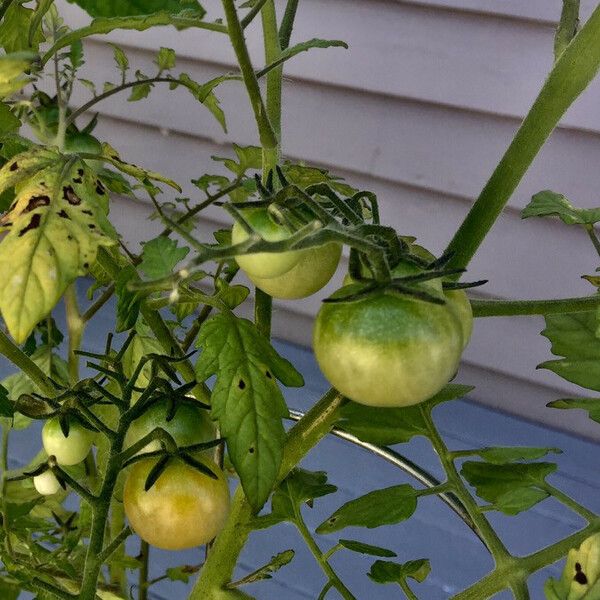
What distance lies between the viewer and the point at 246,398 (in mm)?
315

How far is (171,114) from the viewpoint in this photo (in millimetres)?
1270

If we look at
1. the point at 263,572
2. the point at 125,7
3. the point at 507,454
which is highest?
the point at 125,7

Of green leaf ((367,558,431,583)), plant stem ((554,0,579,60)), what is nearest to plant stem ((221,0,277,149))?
plant stem ((554,0,579,60))

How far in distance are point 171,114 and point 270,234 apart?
42.5 inches

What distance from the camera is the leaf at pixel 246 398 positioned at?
31cm

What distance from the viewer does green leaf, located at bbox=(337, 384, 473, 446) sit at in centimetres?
38

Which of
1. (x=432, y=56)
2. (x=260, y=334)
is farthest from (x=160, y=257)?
(x=432, y=56)

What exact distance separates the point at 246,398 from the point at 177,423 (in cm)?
5

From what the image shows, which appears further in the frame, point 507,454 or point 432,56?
point 432,56

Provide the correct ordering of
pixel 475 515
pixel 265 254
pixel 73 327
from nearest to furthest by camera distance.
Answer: pixel 265 254
pixel 475 515
pixel 73 327

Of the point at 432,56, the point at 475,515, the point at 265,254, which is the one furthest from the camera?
the point at 432,56

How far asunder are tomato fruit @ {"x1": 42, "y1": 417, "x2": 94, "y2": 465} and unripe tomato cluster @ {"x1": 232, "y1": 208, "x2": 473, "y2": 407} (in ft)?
0.57

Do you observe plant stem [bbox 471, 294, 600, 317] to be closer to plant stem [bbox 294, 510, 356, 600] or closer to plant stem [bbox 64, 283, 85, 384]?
plant stem [bbox 294, 510, 356, 600]

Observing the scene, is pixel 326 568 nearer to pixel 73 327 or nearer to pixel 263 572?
pixel 263 572
